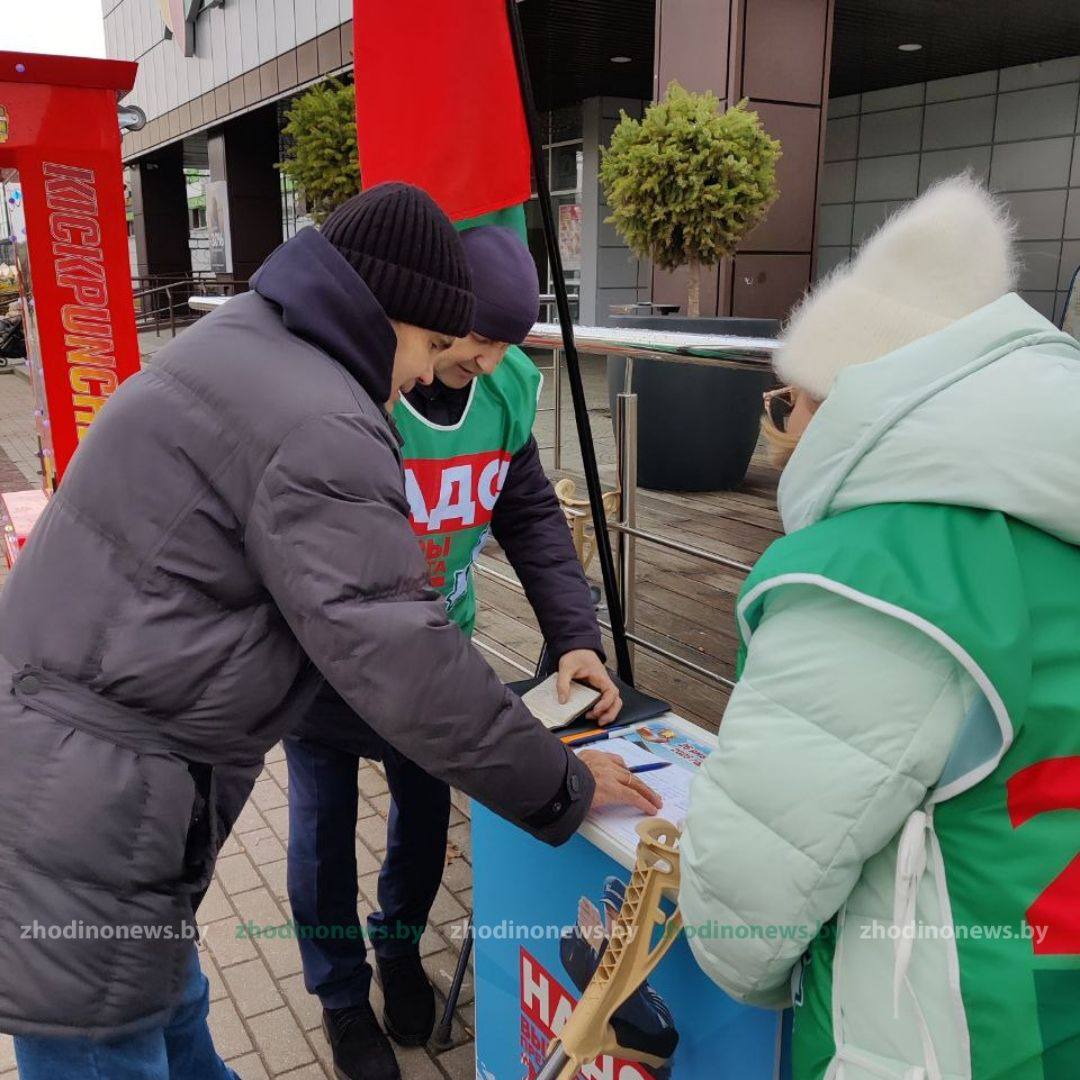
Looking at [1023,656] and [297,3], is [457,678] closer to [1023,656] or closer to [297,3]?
[1023,656]

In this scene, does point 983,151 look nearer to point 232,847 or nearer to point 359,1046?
point 232,847

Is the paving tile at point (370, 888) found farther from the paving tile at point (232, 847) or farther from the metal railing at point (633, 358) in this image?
the metal railing at point (633, 358)

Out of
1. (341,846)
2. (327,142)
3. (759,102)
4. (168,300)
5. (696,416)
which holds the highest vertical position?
(759,102)

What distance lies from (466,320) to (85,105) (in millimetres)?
4054

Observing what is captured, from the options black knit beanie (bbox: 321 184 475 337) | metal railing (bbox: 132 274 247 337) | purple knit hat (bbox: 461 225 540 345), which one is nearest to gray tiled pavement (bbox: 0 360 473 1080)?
purple knit hat (bbox: 461 225 540 345)

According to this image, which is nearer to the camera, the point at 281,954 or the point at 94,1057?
the point at 94,1057

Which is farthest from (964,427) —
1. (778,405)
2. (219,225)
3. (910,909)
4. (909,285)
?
(219,225)

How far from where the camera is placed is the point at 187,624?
1335 millimetres

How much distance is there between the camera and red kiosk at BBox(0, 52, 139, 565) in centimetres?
459

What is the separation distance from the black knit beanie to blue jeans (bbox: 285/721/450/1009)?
3.31 feet

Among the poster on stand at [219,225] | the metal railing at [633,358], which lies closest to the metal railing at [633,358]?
the metal railing at [633,358]

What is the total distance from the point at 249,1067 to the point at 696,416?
5.95 m

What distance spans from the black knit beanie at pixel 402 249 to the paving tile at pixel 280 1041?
1.85 meters

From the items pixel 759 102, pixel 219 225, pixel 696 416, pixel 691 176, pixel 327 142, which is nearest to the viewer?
pixel 691 176
